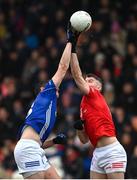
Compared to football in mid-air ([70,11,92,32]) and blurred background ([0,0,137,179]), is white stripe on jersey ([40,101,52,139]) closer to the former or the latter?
football in mid-air ([70,11,92,32])

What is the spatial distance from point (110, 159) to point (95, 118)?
22.2 inches

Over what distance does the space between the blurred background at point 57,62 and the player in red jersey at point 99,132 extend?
2937mm

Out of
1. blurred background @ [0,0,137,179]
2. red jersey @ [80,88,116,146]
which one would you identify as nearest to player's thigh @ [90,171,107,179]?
red jersey @ [80,88,116,146]

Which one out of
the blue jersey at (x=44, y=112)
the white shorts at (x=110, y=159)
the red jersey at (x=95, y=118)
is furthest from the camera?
the red jersey at (x=95, y=118)

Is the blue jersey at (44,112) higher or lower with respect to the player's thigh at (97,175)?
higher

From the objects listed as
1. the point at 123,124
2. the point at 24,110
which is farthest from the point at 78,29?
the point at 24,110

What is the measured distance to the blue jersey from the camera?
1094 cm

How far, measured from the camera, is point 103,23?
1845cm

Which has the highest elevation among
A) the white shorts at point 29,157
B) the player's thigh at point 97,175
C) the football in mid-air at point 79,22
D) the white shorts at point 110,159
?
the football in mid-air at point 79,22

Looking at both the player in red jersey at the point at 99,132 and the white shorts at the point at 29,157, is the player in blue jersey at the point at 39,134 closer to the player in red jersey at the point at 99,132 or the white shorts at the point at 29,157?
the white shorts at the point at 29,157

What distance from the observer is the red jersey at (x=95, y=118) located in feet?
36.6

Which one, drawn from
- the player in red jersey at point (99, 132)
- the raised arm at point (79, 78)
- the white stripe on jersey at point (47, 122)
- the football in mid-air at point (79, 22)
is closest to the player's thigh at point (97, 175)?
the player in red jersey at point (99, 132)

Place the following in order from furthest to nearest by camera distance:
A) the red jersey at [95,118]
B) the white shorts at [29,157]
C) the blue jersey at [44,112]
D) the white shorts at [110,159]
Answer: the red jersey at [95,118], the white shorts at [110,159], the blue jersey at [44,112], the white shorts at [29,157]

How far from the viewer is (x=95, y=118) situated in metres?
11.2
